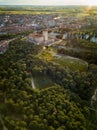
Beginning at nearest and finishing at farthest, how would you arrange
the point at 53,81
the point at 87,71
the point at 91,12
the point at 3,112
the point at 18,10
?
the point at 3,112
the point at 53,81
the point at 87,71
the point at 18,10
the point at 91,12

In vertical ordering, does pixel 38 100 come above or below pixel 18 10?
below

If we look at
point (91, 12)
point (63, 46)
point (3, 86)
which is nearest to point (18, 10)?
point (63, 46)

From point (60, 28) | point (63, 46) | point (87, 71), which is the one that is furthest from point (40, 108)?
point (60, 28)

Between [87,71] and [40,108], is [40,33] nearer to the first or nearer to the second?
[87,71]

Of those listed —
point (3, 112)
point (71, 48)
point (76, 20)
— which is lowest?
point (3, 112)

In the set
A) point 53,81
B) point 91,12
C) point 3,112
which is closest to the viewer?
point 3,112

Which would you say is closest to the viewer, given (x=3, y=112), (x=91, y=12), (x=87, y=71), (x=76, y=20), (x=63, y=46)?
(x=3, y=112)

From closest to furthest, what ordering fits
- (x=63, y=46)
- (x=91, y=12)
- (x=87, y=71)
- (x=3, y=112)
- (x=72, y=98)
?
(x=3, y=112)
(x=72, y=98)
(x=87, y=71)
(x=63, y=46)
(x=91, y=12)

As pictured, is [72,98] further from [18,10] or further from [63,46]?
[18,10]

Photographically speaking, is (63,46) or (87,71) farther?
(63,46)
